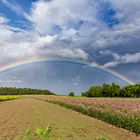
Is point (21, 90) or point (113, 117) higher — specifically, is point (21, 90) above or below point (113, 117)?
above

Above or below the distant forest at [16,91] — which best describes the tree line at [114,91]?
below

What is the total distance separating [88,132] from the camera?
13812mm

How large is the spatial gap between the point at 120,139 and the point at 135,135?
1560 millimetres

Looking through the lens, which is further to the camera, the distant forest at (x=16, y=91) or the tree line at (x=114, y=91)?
the distant forest at (x=16, y=91)

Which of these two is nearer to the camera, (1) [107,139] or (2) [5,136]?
(1) [107,139]

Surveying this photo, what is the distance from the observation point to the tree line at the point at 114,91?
295 feet

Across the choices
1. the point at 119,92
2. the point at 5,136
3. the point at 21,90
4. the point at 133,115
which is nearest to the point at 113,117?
the point at 133,115

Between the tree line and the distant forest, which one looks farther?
the distant forest

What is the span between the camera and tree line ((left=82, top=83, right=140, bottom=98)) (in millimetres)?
89981

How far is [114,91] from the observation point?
305 ft

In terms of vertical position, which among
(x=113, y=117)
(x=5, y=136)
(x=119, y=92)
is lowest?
(x=5, y=136)

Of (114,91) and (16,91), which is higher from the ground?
(16,91)

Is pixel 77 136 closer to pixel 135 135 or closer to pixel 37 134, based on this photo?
pixel 37 134

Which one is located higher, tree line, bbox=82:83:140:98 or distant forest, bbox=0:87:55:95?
distant forest, bbox=0:87:55:95
